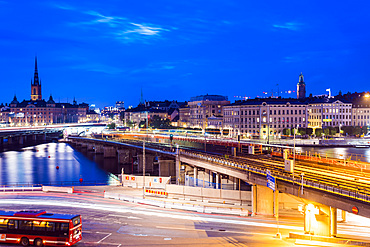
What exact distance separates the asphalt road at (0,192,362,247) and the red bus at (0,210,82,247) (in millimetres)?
1591

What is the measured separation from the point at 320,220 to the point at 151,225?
1291 centimetres

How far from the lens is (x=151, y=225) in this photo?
29.4m

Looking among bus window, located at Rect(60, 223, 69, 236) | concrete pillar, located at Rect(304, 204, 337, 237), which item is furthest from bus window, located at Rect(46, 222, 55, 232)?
concrete pillar, located at Rect(304, 204, 337, 237)

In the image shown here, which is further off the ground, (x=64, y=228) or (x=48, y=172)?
(x=64, y=228)

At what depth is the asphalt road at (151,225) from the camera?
25031mm

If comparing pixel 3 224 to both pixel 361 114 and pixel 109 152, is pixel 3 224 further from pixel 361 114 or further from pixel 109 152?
pixel 361 114

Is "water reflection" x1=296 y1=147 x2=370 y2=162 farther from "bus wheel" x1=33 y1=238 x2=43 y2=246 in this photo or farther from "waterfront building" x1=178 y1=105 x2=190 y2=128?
"waterfront building" x1=178 y1=105 x2=190 y2=128

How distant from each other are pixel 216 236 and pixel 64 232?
10.5 meters

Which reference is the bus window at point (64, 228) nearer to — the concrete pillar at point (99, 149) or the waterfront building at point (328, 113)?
the concrete pillar at point (99, 149)

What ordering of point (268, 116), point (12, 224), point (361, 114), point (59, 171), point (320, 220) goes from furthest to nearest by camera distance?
point (361, 114)
point (268, 116)
point (59, 171)
point (320, 220)
point (12, 224)

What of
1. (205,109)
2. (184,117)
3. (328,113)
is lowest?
(328,113)

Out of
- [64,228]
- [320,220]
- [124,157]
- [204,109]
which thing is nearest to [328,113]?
[204,109]

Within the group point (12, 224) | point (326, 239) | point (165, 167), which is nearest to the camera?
point (12, 224)

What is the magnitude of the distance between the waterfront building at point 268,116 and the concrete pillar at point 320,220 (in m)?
92.8
